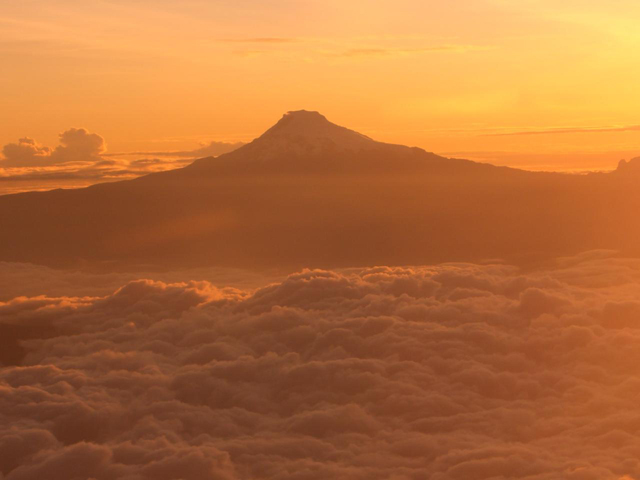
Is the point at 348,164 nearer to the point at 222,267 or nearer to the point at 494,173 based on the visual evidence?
the point at 494,173

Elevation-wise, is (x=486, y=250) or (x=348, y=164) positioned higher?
(x=348, y=164)

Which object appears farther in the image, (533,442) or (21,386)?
(21,386)

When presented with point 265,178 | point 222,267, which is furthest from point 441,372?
point 265,178

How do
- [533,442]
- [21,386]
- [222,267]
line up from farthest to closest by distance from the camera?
[222,267] → [21,386] → [533,442]

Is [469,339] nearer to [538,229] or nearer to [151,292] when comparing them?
[151,292]

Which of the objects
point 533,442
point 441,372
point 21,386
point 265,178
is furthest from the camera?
point 265,178

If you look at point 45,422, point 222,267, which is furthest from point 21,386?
point 222,267
